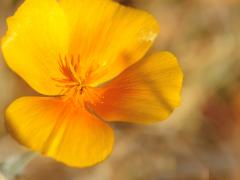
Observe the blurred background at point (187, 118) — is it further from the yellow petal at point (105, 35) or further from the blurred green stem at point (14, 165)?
the yellow petal at point (105, 35)

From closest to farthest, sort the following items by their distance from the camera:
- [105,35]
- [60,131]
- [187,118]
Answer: [60,131], [105,35], [187,118]

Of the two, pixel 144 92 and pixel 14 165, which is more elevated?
pixel 144 92

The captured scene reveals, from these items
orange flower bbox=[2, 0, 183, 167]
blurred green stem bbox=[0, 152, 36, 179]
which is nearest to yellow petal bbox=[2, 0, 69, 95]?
orange flower bbox=[2, 0, 183, 167]

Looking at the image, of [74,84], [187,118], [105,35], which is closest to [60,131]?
[74,84]

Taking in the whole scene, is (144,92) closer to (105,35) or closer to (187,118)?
(105,35)

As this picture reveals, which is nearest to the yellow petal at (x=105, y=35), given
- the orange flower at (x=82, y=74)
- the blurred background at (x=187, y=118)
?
the orange flower at (x=82, y=74)

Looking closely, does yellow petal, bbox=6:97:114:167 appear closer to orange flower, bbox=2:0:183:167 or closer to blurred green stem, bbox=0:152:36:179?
orange flower, bbox=2:0:183:167

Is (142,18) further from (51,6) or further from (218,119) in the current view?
(218,119)
